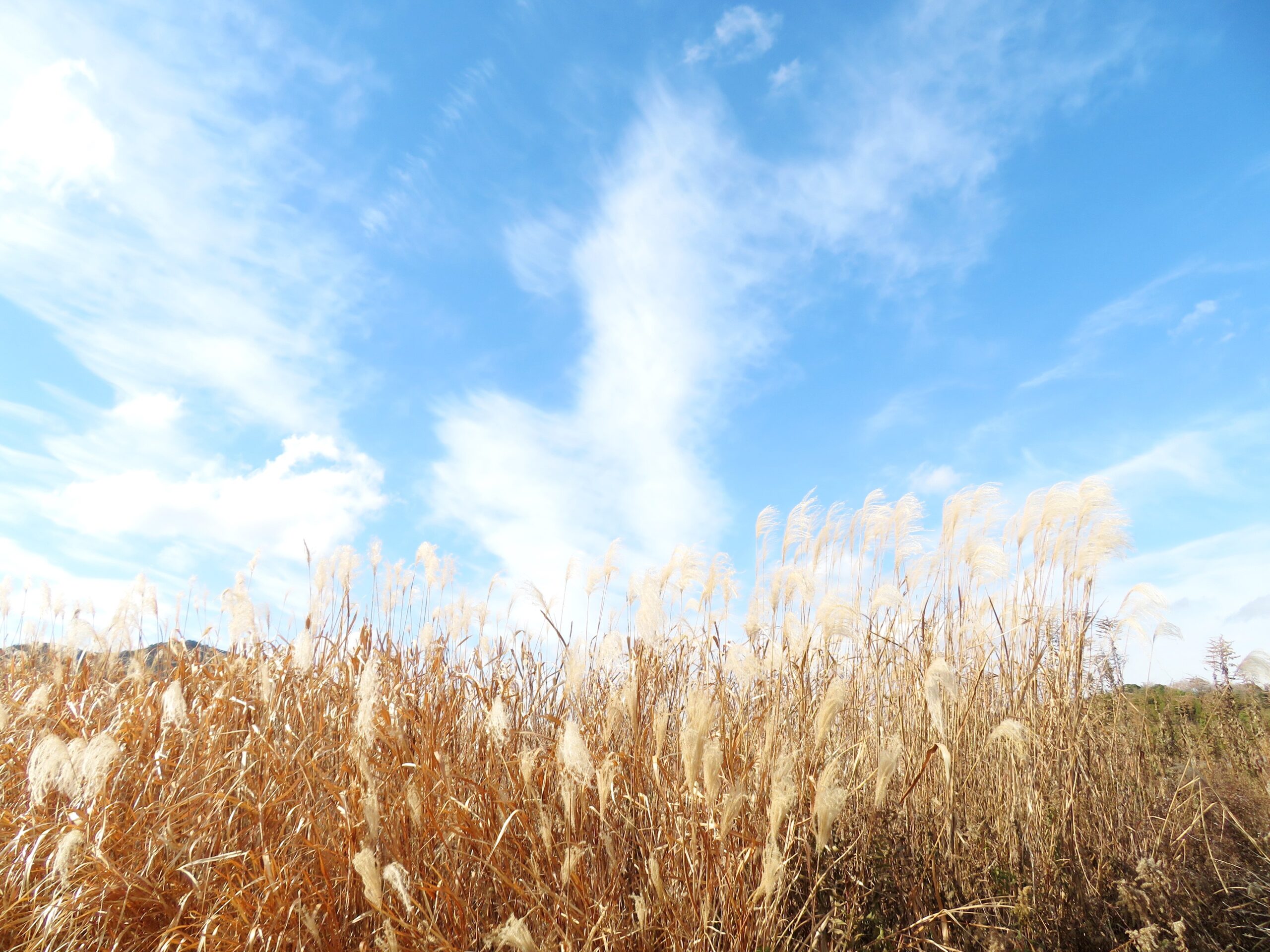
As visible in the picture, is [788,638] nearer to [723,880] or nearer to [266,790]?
[723,880]

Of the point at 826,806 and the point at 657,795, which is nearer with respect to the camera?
the point at 826,806

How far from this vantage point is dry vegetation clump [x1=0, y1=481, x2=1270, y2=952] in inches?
87.8

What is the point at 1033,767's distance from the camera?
3.26m

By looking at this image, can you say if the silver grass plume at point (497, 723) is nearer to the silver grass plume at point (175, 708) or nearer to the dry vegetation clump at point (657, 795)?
the dry vegetation clump at point (657, 795)

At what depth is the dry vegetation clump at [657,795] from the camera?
7.32 feet

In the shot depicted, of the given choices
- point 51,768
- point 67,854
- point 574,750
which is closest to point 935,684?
point 574,750

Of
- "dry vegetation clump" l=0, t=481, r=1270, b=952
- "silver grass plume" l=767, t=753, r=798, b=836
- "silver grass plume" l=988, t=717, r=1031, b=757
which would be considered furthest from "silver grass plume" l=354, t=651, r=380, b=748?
"silver grass plume" l=988, t=717, r=1031, b=757

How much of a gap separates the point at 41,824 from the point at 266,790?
76cm

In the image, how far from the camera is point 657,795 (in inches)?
98.5

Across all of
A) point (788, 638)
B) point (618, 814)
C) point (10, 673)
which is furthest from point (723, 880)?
point (10, 673)

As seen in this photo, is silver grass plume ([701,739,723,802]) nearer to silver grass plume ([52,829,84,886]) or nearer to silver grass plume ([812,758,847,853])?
silver grass plume ([812,758,847,853])

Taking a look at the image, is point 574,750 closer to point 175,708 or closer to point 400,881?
point 400,881

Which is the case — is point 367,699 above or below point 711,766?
above

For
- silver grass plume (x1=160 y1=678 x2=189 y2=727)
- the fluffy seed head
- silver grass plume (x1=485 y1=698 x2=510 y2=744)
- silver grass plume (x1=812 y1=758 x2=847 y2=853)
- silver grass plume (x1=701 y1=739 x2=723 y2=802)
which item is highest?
silver grass plume (x1=160 y1=678 x2=189 y2=727)
